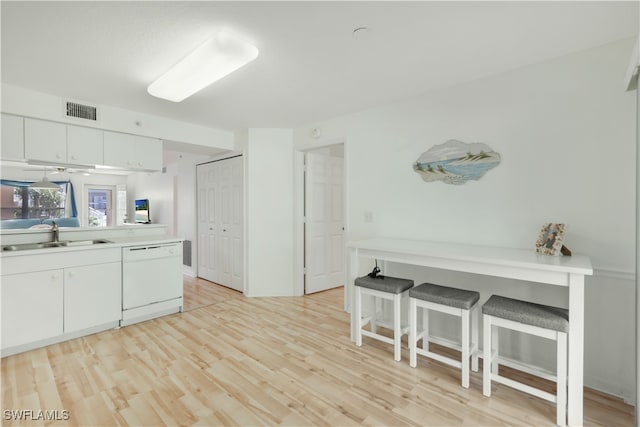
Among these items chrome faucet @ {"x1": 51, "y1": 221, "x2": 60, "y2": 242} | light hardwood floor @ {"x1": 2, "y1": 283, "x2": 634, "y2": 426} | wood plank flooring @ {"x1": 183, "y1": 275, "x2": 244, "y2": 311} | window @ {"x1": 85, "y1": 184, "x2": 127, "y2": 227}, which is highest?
window @ {"x1": 85, "y1": 184, "x2": 127, "y2": 227}

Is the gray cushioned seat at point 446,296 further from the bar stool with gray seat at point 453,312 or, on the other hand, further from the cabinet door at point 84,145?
the cabinet door at point 84,145

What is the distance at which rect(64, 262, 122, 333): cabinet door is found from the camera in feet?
8.82

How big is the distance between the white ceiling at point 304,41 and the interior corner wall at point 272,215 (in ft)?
3.99

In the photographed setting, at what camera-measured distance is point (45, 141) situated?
111 inches

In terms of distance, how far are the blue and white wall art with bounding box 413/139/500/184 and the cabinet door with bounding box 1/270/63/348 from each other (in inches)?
139

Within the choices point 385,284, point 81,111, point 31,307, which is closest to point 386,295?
point 385,284

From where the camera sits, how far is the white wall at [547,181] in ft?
6.27

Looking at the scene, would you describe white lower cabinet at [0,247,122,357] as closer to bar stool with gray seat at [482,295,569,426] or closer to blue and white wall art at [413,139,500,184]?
blue and white wall art at [413,139,500,184]

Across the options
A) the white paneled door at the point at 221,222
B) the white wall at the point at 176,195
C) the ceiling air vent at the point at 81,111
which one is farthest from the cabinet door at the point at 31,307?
the white wall at the point at 176,195

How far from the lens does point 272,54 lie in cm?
212

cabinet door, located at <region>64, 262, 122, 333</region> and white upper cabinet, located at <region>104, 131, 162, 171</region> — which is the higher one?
white upper cabinet, located at <region>104, 131, 162, 171</region>

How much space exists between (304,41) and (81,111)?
2593mm

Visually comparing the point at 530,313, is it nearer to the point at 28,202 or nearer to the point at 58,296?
the point at 58,296

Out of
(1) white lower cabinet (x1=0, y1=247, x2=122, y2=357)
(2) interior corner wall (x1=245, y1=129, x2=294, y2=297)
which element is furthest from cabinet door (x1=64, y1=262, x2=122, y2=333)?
(2) interior corner wall (x1=245, y1=129, x2=294, y2=297)
